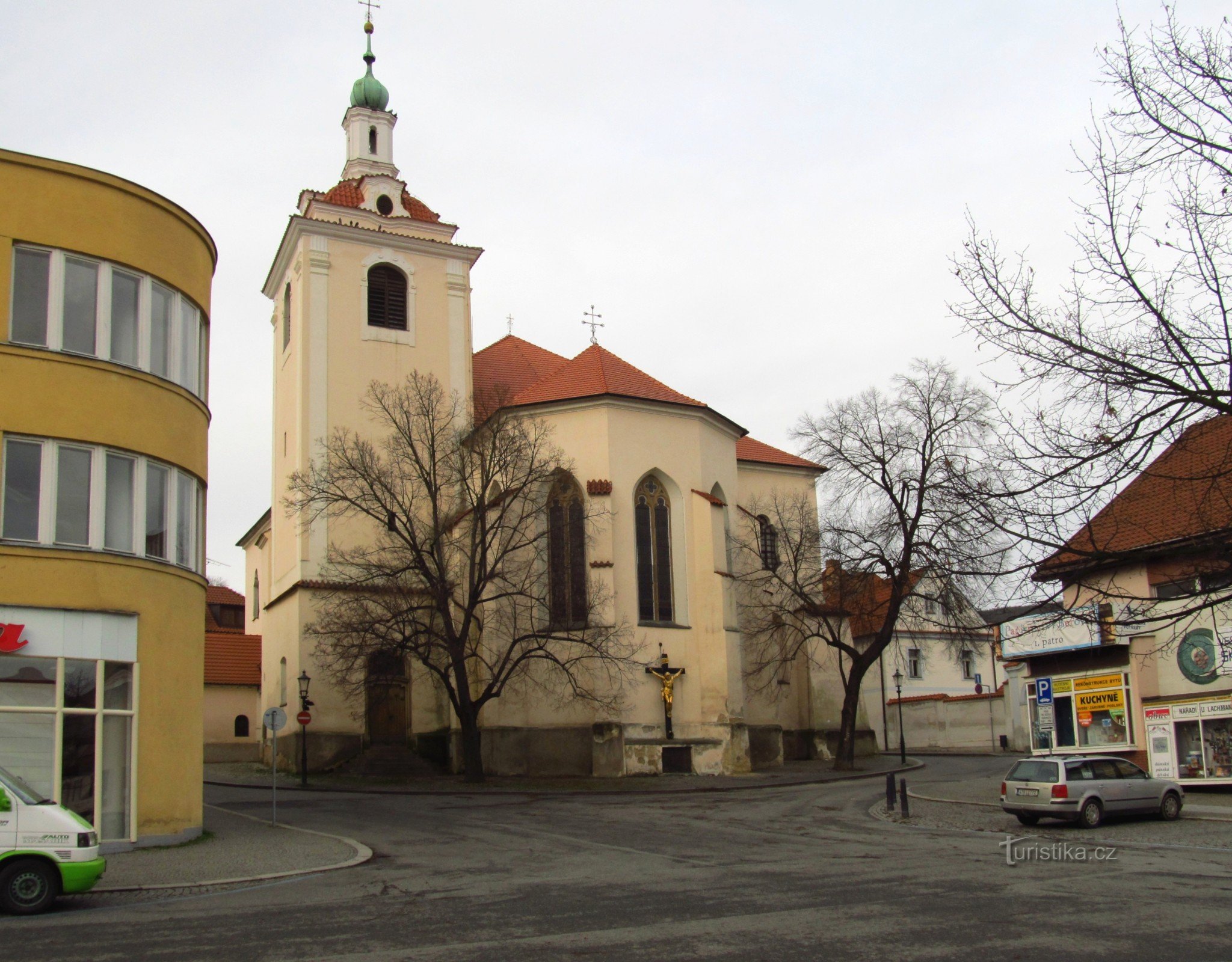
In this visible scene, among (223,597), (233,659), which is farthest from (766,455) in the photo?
(223,597)

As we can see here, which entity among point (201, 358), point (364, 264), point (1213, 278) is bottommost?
point (1213, 278)

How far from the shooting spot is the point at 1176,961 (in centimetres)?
866

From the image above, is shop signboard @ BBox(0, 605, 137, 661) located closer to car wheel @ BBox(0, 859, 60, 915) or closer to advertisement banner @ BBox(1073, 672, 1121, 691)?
car wheel @ BBox(0, 859, 60, 915)

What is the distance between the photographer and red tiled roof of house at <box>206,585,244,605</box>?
6438 cm

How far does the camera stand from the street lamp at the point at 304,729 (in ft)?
105

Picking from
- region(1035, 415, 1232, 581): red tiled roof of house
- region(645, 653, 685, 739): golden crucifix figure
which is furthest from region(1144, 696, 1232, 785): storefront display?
region(1035, 415, 1232, 581): red tiled roof of house

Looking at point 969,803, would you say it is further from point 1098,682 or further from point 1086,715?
point 1098,682

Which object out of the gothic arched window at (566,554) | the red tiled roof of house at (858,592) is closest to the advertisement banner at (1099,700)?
the red tiled roof of house at (858,592)

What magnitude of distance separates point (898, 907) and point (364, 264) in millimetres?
32901

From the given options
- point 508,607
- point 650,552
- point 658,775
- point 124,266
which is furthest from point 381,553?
point 124,266

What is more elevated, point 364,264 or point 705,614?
point 364,264

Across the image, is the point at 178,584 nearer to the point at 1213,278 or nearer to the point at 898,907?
the point at 898,907

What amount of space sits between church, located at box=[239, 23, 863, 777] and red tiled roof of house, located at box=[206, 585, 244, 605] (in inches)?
847

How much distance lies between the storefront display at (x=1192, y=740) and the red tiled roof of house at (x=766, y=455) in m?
18.8
